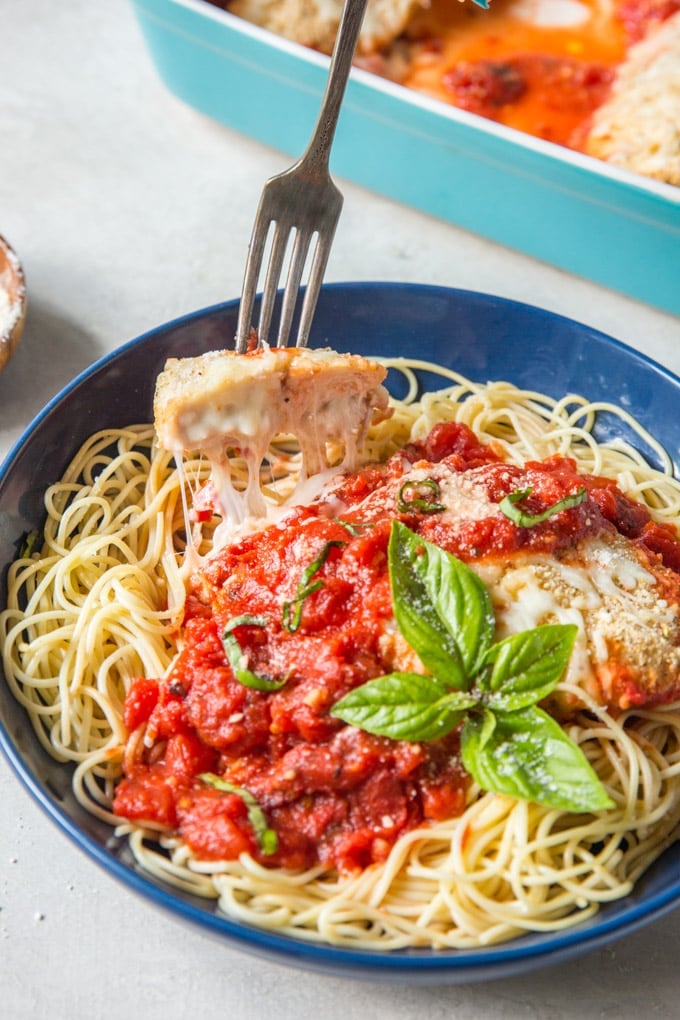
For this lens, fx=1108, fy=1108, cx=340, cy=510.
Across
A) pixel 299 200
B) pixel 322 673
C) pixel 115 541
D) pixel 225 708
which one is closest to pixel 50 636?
pixel 115 541

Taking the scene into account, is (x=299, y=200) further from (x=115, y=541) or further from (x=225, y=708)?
(x=225, y=708)

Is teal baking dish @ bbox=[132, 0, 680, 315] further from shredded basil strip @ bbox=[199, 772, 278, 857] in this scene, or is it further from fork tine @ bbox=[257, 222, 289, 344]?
shredded basil strip @ bbox=[199, 772, 278, 857]

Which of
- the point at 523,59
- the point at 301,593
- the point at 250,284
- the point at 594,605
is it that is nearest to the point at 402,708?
the point at 301,593

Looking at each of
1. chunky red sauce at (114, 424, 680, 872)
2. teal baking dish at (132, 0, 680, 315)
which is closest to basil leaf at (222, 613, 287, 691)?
chunky red sauce at (114, 424, 680, 872)

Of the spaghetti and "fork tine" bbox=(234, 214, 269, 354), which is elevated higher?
"fork tine" bbox=(234, 214, 269, 354)

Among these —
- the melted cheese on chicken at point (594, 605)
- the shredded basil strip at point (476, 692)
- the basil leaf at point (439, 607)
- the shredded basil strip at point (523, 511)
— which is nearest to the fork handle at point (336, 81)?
the melted cheese on chicken at point (594, 605)

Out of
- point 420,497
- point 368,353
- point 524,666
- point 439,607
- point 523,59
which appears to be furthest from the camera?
point 523,59

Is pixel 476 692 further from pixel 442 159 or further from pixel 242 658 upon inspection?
pixel 442 159
